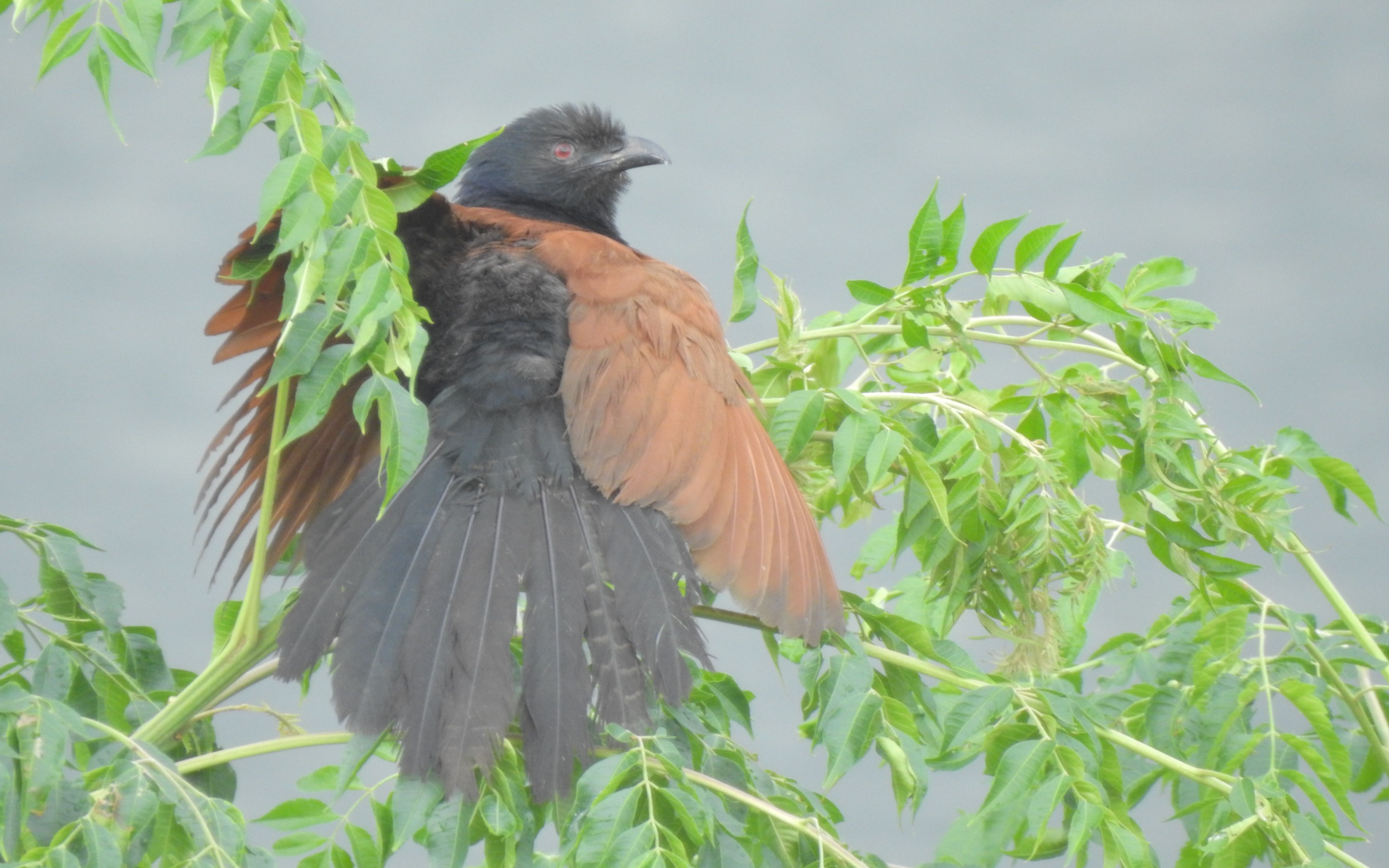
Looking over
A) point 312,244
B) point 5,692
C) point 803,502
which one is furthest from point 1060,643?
point 5,692

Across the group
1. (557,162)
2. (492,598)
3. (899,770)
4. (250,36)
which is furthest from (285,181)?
(557,162)

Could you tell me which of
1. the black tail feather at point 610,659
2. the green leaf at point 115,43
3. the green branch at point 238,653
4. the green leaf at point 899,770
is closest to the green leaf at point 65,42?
the green leaf at point 115,43

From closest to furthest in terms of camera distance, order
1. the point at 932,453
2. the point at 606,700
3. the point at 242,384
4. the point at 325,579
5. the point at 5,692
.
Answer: the point at 5,692 → the point at 606,700 → the point at 325,579 → the point at 932,453 → the point at 242,384

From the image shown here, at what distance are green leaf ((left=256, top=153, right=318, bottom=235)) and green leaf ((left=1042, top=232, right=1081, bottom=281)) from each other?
0.80 meters

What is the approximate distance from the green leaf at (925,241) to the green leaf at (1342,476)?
587mm

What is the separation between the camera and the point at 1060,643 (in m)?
1.65

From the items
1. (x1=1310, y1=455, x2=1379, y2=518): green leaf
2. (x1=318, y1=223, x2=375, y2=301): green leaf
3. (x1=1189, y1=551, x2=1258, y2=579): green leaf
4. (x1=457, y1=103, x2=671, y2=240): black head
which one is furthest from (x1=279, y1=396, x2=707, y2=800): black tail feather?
(x1=457, y1=103, x2=671, y2=240): black head

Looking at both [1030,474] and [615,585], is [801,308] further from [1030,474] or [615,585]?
[615,585]

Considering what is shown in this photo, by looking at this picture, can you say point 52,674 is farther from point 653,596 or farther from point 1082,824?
point 1082,824

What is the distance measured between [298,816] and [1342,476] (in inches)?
51.0

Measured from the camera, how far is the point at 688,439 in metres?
1.44

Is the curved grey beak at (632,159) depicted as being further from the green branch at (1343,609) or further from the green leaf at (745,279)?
the green branch at (1343,609)

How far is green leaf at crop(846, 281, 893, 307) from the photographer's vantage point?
55.2 inches

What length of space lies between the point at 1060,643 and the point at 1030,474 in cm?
30
